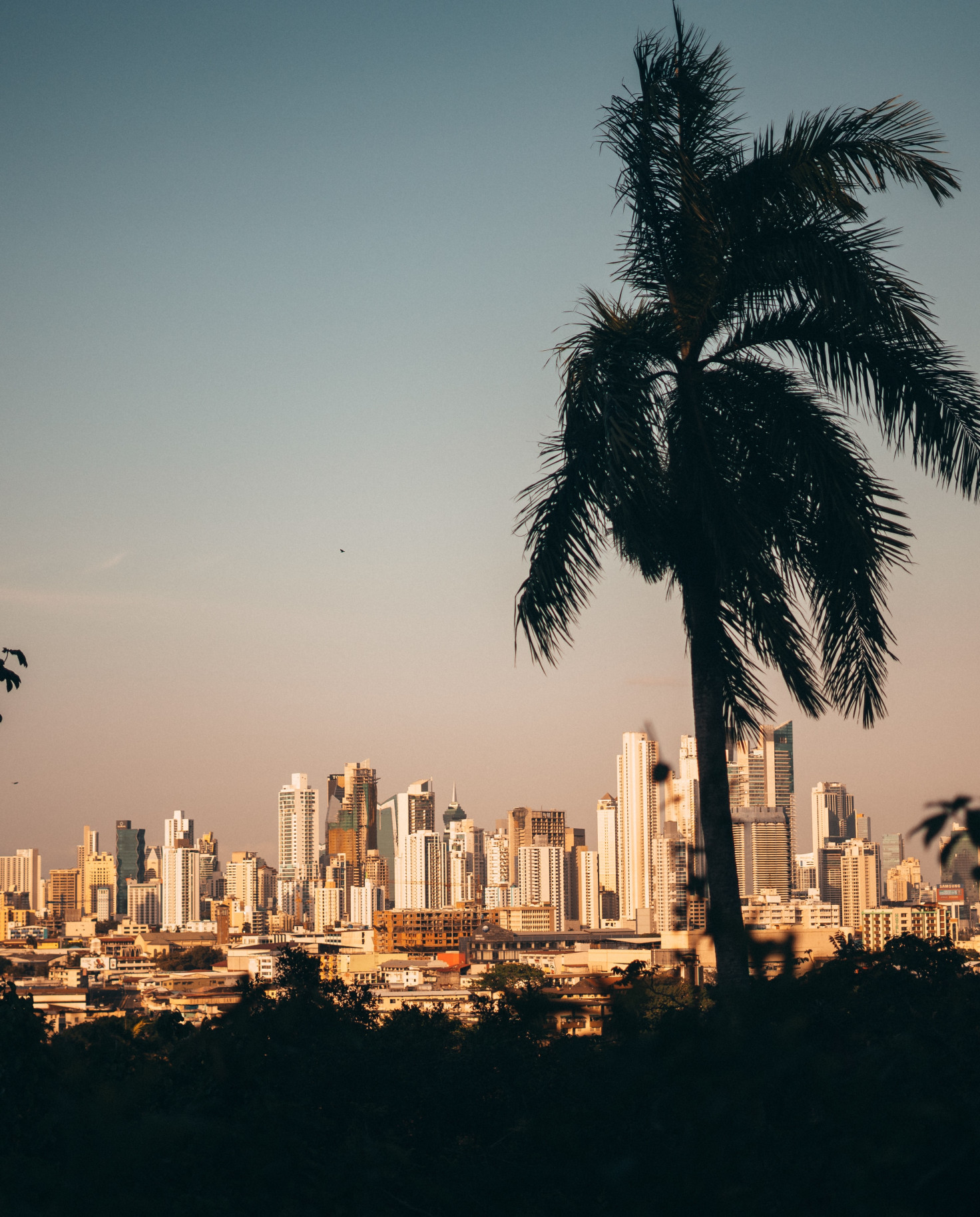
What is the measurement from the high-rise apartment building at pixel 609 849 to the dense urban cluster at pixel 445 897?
24cm

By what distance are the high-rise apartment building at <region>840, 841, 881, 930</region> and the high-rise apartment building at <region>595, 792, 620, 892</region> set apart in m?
31.7

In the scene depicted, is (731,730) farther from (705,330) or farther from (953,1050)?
(953,1050)

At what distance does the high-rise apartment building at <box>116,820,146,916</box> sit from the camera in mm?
180000

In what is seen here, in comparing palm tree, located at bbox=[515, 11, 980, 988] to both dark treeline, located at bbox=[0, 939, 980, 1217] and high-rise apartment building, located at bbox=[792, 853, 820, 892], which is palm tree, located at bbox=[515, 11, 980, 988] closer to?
dark treeline, located at bbox=[0, 939, 980, 1217]

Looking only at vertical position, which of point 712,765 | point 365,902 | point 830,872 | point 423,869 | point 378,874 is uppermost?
point 712,765

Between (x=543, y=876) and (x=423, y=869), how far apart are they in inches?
834

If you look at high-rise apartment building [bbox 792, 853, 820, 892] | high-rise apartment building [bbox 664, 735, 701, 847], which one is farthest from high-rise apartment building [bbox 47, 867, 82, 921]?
high-rise apartment building [bbox 664, 735, 701, 847]

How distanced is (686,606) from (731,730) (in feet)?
2.61

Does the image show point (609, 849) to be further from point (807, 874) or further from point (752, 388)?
point (752, 388)

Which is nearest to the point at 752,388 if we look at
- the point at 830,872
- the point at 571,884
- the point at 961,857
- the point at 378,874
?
the point at 961,857

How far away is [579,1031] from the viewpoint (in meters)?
2.49

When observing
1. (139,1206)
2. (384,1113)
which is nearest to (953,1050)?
(139,1206)

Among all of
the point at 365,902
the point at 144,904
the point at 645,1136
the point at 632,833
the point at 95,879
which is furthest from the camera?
the point at 95,879

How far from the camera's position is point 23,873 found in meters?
190
